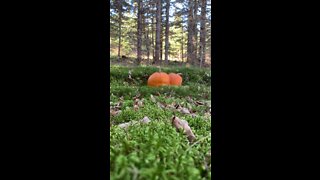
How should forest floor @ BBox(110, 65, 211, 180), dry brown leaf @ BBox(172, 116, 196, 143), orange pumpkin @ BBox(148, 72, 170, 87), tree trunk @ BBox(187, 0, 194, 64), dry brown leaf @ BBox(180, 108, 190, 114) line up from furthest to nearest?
tree trunk @ BBox(187, 0, 194, 64) < orange pumpkin @ BBox(148, 72, 170, 87) < dry brown leaf @ BBox(180, 108, 190, 114) < dry brown leaf @ BBox(172, 116, 196, 143) < forest floor @ BBox(110, 65, 211, 180)

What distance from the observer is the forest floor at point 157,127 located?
2.02 feet

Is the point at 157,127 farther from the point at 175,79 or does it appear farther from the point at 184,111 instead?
the point at 175,79

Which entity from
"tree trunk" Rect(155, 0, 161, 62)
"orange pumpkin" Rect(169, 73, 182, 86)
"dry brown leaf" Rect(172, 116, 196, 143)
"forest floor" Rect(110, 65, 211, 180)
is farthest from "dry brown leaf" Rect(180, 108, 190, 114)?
"tree trunk" Rect(155, 0, 161, 62)

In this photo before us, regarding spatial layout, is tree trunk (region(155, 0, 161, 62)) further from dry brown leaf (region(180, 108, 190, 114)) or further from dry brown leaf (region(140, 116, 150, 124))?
dry brown leaf (region(140, 116, 150, 124))

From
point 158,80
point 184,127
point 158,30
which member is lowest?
point 184,127

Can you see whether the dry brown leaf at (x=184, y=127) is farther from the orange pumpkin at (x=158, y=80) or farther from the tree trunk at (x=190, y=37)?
the tree trunk at (x=190, y=37)

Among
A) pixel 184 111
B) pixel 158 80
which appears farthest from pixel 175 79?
pixel 184 111

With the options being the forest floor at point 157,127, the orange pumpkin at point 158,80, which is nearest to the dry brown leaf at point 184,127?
the forest floor at point 157,127

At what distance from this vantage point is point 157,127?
85 cm

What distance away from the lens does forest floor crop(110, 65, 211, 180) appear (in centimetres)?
61

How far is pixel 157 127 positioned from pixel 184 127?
0.10m
